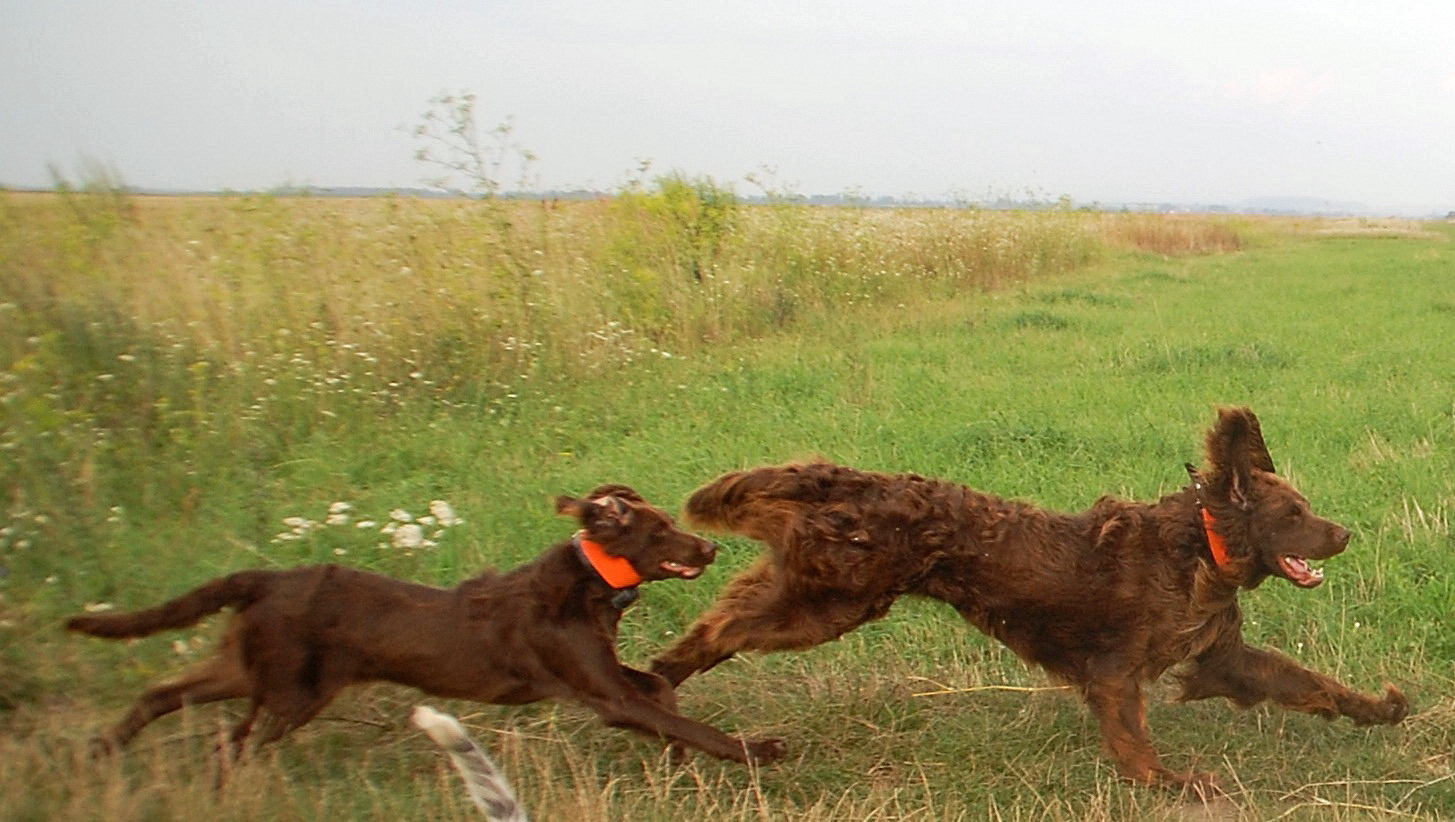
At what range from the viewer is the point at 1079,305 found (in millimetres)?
14031

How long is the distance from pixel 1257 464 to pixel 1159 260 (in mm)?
21012

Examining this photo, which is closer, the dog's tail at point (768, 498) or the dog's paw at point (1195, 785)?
the dog's paw at point (1195, 785)

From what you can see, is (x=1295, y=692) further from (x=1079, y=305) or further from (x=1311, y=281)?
(x=1311, y=281)

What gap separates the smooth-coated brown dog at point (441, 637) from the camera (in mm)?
3668

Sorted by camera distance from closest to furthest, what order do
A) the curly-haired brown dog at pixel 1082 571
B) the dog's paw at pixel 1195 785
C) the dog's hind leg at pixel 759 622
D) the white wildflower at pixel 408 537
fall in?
the dog's paw at pixel 1195 785 < the curly-haired brown dog at pixel 1082 571 < the dog's hind leg at pixel 759 622 < the white wildflower at pixel 408 537

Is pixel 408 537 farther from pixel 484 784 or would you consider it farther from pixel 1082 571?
pixel 1082 571

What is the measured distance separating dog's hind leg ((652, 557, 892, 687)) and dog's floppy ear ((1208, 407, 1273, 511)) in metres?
1.19

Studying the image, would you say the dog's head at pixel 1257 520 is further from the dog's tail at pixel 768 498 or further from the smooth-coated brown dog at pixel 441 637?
the smooth-coated brown dog at pixel 441 637

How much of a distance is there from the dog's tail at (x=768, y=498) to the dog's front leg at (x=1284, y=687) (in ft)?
4.73

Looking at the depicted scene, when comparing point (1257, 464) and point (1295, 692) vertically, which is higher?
point (1257, 464)

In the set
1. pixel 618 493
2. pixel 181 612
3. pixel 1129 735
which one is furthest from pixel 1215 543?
pixel 181 612

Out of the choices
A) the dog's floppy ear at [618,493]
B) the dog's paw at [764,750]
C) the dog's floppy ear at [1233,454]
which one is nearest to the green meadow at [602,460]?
the dog's paw at [764,750]

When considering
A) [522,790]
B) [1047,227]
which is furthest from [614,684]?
[1047,227]

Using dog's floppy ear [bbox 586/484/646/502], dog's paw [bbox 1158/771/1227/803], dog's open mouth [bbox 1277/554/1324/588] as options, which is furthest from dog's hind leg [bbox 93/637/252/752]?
dog's open mouth [bbox 1277/554/1324/588]
